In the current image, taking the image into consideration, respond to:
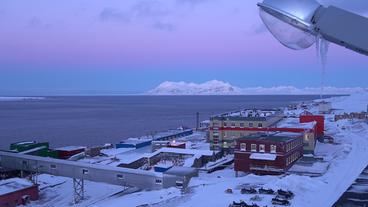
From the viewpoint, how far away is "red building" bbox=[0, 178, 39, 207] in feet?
74.6

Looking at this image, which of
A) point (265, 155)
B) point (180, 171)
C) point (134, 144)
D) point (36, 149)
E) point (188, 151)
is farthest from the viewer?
point (134, 144)

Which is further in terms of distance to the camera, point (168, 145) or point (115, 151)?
point (115, 151)

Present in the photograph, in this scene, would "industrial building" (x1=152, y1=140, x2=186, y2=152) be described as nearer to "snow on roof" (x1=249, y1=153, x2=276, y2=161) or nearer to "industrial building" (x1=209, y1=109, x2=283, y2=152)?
"industrial building" (x1=209, y1=109, x2=283, y2=152)

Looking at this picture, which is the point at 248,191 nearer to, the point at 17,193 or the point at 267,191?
the point at 267,191

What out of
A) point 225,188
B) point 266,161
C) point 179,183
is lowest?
point 225,188

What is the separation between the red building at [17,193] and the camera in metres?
22.7

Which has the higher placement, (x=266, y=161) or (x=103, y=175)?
(x=266, y=161)

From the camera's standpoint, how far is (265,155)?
88.6 feet

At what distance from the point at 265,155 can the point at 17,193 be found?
52.0 ft

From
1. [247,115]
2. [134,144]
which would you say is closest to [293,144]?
[134,144]

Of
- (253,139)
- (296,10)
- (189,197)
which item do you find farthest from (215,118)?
(296,10)

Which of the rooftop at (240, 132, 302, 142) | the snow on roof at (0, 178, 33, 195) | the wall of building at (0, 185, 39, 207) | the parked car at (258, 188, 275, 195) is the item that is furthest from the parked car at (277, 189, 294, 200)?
the snow on roof at (0, 178, 33, 195)

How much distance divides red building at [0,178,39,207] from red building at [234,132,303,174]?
13355 mm

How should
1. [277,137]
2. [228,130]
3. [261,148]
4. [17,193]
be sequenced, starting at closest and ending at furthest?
[17,193] → [261,148] → [277,137] → [228,130]
